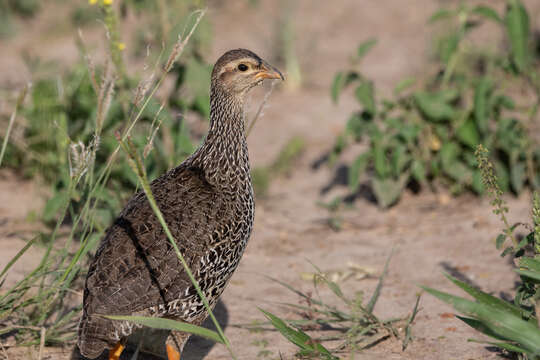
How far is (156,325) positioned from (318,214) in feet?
13.3

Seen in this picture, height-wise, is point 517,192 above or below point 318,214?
→ above

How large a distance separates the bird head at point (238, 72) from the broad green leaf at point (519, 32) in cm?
279

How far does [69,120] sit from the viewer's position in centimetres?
613

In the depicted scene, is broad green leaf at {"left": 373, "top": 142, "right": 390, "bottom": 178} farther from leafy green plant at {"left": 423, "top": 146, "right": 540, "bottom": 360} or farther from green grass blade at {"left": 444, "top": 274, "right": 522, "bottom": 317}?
green grass blade at {"left": 444, "top": 274, "right": 522, "bottom": 317}

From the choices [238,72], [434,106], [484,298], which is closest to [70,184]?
[238,72]

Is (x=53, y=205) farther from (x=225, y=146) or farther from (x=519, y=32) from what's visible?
(x=519, y=32)

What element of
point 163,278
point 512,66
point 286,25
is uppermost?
point 286,25

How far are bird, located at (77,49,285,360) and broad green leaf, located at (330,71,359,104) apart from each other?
2.18 m

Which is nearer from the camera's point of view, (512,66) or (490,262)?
(490,262)

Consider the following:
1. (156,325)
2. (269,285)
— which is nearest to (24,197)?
(269,285)

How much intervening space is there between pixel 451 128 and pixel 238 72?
3111 millimetres

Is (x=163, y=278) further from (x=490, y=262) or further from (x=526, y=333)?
(x=490, y=262)

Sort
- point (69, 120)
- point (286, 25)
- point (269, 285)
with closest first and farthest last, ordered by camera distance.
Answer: point (269, 285)
point (69, 120)
point (286, 25)

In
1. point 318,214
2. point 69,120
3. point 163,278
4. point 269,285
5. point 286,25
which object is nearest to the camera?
point 163,278
